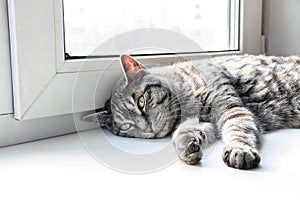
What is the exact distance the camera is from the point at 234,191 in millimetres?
677

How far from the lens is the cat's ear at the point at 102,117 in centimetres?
111

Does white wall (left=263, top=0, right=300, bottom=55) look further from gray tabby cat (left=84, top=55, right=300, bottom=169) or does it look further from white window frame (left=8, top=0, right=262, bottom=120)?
white window frame (left=8, top=0, right=262, bottom=120)

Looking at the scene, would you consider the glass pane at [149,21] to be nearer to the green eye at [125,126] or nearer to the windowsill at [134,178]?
the green eye at [125,126]

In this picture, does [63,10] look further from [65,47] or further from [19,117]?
[19,117]

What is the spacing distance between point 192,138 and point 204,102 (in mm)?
274

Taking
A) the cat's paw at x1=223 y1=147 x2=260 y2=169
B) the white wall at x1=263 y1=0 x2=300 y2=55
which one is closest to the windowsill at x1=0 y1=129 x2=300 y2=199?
the cat's paw at x1=223 y1=147 x2=260 y2=169

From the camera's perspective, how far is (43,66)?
97 centimetres

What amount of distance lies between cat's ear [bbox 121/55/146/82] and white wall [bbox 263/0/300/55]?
2.60 ft

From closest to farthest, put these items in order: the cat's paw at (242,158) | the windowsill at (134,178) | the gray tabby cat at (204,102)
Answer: the windowsill at (134,178) → the cat's paw at (242,158) → the gray tabby cat at (204,102)

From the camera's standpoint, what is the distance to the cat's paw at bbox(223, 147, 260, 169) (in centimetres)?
79

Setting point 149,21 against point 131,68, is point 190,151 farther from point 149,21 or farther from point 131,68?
point 149,21

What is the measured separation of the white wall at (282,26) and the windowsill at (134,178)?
2.66ft

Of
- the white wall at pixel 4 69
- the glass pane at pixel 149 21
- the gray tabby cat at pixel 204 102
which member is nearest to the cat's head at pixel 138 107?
the gray tabby cat at pixel 204 102

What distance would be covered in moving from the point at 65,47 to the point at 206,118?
1.49 ft
